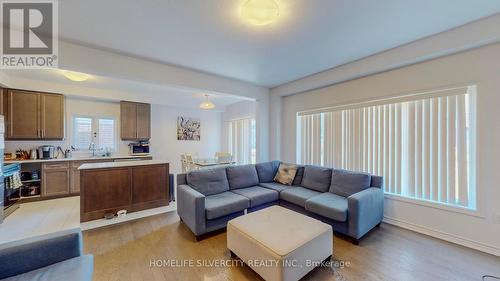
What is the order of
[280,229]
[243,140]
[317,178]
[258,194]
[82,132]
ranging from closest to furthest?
[280,229] → [258,194] → [317,178] → [82,132] → [243,140]

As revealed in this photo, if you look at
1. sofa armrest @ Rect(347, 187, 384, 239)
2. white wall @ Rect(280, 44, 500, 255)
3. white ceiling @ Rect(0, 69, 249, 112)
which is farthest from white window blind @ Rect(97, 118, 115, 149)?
white wall @ Rect(280, 44, 500, 255)

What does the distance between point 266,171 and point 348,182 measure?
161 cm

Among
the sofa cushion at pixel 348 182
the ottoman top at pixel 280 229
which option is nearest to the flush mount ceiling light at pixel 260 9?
the ottoman top at pixel 280 229

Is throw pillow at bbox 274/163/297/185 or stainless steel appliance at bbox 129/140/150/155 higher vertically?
stainless steel appliance at bbox 129/140/150/155

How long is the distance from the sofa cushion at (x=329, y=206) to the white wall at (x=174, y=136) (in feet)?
17.1

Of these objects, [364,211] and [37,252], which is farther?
[364,211]

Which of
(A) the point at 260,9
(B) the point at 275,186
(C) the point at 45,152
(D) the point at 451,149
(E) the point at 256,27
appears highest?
(E) the point at 256,27

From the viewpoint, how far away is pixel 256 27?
2.35m

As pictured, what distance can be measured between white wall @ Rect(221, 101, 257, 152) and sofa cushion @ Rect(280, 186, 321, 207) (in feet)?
10.9

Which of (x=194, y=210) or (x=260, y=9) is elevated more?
(x=260, y=9)

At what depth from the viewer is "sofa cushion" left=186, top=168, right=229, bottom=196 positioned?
3.18m

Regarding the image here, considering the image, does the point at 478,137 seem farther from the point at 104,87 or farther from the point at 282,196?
the point at 104,87

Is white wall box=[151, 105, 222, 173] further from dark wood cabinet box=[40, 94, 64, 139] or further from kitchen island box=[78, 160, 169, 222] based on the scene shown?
kitchen island box=[78, 160, 169, 222]

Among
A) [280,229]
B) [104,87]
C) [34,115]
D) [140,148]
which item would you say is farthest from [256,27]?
[34,115]
